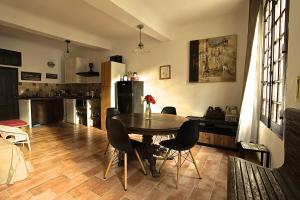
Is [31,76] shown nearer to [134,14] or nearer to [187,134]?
[134,14]

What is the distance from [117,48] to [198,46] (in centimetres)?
269

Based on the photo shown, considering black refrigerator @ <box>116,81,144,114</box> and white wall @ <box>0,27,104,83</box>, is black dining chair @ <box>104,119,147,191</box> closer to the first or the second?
black refrigerator @ <box>116,81,144,114</box>

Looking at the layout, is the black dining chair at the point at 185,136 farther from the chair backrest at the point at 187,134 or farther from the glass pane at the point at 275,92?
the glass pane at the point at 275,92

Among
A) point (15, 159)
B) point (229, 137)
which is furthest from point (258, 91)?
point (15, 159)

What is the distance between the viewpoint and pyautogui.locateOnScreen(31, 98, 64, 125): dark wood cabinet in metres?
5.47

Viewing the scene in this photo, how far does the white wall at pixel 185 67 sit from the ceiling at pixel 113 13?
0.23 metres

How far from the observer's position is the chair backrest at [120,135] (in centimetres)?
200

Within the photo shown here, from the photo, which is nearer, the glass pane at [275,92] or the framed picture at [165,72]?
the glass pane at [275,92]

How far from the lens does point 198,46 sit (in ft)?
13.1

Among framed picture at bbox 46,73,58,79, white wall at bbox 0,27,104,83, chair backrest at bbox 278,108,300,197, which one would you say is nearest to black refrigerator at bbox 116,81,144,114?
white wall at bbox 0,27,104,83

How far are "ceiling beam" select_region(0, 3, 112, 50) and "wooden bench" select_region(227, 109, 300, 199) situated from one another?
4.33 m

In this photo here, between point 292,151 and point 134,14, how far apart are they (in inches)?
110

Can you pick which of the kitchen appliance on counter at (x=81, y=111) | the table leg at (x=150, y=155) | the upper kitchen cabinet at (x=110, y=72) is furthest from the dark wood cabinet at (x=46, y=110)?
the table leg at (x=150, y=155)

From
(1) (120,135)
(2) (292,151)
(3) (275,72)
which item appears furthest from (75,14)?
(2) (292,151)
